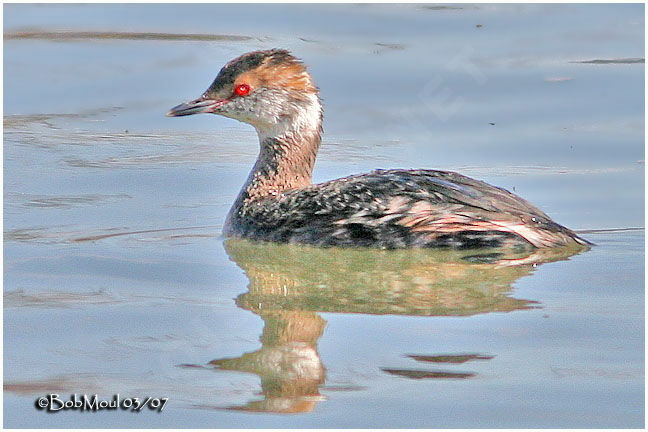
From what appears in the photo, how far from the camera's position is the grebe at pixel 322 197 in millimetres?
7613

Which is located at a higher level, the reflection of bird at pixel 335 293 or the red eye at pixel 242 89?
the red eye at pixel 242 89

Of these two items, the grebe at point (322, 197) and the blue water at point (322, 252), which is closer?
the blue water at point (322, 252)

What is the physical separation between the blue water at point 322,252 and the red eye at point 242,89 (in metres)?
0.80

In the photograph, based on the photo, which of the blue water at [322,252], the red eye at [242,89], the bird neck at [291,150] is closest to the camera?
the blue water at [322,252]

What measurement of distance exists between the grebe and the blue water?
169mm

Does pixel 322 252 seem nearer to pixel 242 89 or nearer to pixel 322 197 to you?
pixel 322 197

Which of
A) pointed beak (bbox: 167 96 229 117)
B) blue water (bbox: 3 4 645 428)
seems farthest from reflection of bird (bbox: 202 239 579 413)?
pointed beak (bbox: 167 96 229 117)

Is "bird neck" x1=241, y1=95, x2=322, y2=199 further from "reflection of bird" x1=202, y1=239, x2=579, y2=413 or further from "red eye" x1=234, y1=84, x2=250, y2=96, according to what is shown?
"reflection of bird" x1=202, y1=239, x2=579, y2=413

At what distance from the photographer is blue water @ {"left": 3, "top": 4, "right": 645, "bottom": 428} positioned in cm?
549

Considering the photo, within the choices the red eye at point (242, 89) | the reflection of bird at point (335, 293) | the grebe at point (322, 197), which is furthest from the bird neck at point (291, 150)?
the reflection of bird at point (335, 293)

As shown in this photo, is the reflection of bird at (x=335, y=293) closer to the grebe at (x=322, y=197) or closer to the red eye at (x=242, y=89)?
the grebe at (x=322, y=197)

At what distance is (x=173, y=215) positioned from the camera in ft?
28.0

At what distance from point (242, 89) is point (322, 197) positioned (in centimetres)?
102

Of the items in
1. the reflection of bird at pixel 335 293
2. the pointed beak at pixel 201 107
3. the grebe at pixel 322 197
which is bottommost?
the reflection of bird at pixel 335 293
